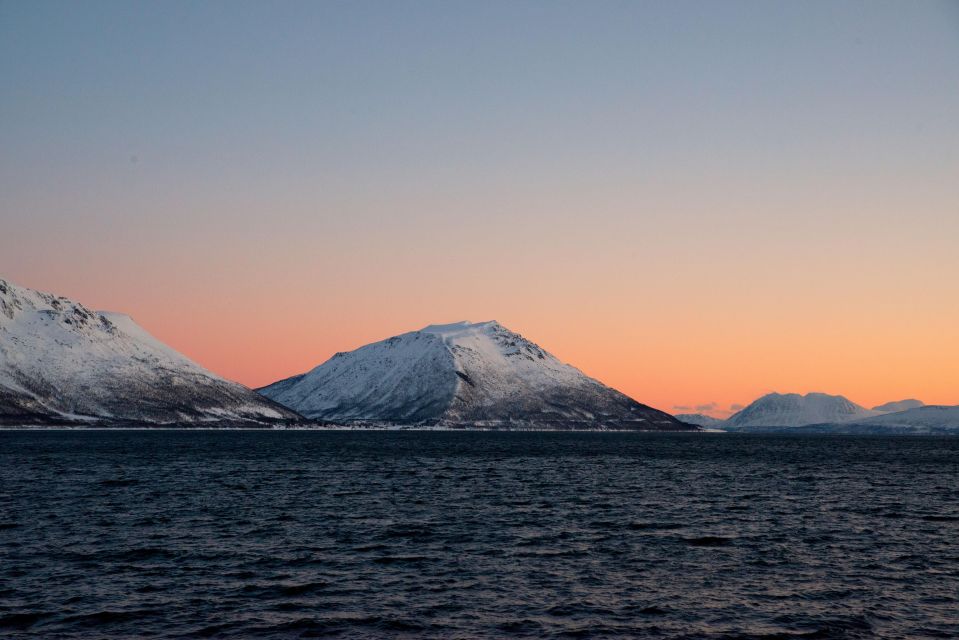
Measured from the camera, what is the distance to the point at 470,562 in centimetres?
4984

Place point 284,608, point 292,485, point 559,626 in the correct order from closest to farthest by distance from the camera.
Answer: point 559,626 < point 284,608 < point 292,485

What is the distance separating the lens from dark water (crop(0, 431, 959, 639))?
119 feet

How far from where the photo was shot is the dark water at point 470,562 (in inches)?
1433

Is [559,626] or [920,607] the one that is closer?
[559,626]

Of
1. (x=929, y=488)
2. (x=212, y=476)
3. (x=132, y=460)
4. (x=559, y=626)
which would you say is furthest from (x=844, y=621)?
(x=132, y=460)

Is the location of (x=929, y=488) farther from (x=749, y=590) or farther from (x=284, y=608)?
(x=284, y=608)

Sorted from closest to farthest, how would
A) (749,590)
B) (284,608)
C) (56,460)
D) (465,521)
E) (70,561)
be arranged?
(284,608), (749,590), (70,561), (465,521), (56,460)

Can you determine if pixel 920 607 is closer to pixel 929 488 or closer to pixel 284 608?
pixel 284 608

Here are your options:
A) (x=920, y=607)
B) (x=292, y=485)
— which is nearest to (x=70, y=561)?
(x=920, y=607)

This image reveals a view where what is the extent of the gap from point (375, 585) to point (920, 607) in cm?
2539

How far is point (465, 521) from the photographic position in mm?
67938

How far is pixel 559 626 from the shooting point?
35656 millimetres

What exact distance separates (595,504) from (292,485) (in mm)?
37028

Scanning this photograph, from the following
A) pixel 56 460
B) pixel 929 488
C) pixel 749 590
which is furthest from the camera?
pixel 56 460
